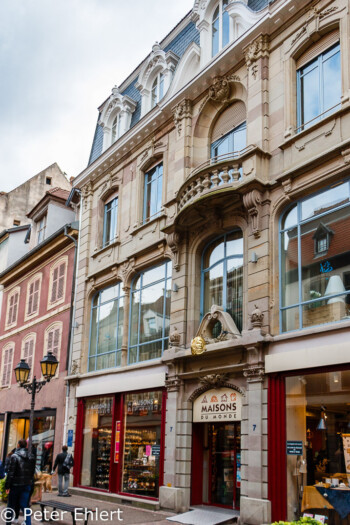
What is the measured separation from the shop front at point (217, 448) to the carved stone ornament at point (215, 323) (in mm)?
1296

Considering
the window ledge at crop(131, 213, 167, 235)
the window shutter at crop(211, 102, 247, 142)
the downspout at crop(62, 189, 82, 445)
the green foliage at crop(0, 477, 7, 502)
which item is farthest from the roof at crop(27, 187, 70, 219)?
the green foliage at crop(0, 477, 7, 502)

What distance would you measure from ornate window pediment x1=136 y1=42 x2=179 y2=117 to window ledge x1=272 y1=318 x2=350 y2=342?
33.6 ft

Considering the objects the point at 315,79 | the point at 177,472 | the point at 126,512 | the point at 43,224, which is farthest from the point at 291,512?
the point at 43,224

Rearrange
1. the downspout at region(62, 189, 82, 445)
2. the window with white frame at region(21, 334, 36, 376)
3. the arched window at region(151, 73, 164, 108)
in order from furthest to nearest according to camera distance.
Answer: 1. the window with white frame at region(21, 334, 36, 376)
2. the downspout at region(62, 189, 82, 445)
3. the arched window at region(151, 73, 164, 108)

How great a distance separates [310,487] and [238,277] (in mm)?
5309

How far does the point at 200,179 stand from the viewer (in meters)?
15.3

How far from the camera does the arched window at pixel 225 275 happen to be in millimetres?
14664

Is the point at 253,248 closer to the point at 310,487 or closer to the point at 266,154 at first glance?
the point at 266,154

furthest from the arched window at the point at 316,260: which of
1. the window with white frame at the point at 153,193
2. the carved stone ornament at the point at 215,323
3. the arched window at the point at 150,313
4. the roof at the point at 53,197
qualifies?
the roof at the point at 53,197

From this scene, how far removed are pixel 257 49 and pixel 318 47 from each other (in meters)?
1.92

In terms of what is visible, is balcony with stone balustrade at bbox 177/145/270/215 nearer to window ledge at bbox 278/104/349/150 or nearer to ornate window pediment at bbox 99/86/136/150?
window ledge at bbox 278/104/349/150

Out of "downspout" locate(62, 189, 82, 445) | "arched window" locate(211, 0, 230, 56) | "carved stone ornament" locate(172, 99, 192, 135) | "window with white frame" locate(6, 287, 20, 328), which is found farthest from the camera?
"window with white frame" locate(6, 287, 20, 328)

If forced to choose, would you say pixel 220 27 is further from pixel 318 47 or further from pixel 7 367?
pixel 7 367

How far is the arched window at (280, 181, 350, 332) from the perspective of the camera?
12.1 meters
